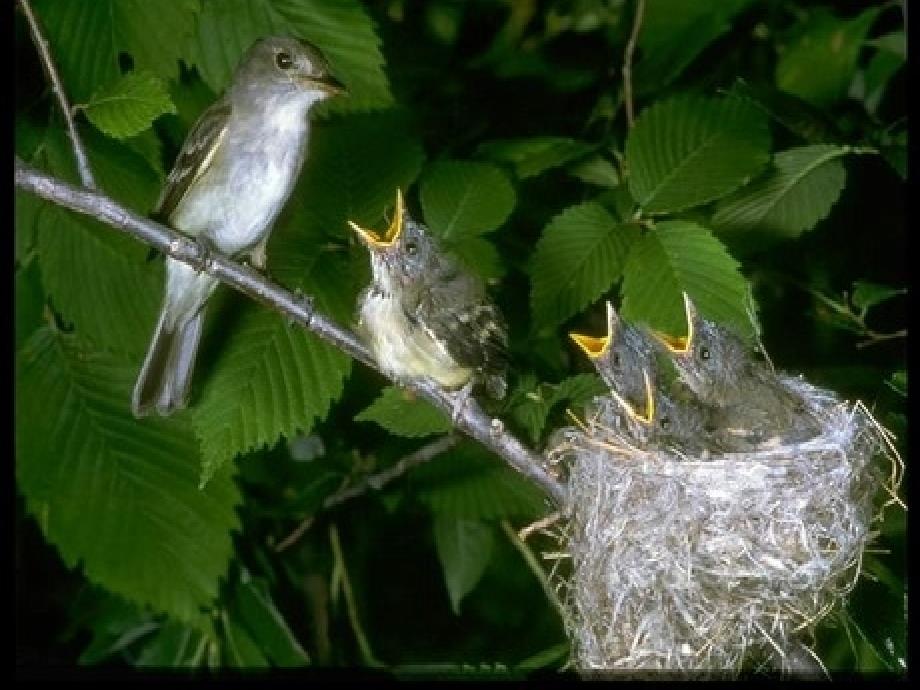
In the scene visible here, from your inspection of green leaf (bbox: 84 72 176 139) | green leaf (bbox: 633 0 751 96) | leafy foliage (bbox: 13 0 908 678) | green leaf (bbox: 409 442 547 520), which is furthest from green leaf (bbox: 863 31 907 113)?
green leaf (bbox: 84 72 176 139)

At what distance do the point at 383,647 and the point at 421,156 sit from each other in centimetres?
184

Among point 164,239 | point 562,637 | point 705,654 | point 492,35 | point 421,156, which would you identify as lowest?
point 562,637

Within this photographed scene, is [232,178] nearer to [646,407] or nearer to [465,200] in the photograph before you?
[465,200]

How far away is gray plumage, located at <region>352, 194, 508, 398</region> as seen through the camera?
288 cm

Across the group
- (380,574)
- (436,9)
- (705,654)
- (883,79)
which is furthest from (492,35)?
(705,654)

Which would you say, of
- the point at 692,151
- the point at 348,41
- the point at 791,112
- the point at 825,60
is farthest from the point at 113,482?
the point at 825,60

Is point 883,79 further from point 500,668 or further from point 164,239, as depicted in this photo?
point 164,239

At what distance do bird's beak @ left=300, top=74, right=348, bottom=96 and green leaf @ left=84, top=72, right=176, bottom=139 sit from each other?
481 millimetres

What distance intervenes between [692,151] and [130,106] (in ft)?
3.74

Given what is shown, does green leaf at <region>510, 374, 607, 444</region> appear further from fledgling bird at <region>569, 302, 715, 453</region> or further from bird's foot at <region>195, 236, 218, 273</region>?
bird's foot at <region>195, 236, 218, 273</region>

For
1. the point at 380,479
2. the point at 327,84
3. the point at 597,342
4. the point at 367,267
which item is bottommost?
the point at 380,479

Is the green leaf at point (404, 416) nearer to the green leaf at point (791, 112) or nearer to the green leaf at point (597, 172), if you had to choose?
the green leaf at point (597, 172)

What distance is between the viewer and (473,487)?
132 inches

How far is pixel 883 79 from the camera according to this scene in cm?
365
